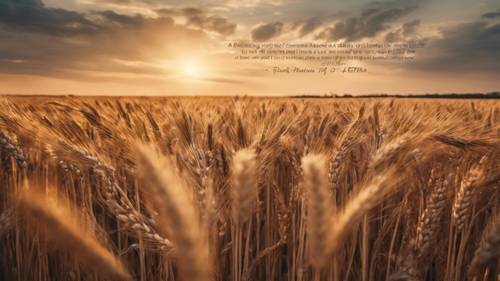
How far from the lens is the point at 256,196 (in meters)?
1.98

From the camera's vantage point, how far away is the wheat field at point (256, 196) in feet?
3.39

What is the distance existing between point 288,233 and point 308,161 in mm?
1144

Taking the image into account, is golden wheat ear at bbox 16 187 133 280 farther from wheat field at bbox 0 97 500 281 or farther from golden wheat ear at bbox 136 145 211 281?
golden wheat ear at bbox 136 145 211 281

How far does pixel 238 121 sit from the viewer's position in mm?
2129

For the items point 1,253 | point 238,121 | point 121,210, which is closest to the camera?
point 121,210

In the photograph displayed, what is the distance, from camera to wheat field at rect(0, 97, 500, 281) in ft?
3.39

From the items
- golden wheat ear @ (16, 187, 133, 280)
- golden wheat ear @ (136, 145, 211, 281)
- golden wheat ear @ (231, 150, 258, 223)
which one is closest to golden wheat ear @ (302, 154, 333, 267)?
golden wheat ear @ (231, 150, 258, 223)

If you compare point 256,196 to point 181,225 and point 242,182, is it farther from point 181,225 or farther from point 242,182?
point 181,225

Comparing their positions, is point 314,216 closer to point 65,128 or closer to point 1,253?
point 65,128

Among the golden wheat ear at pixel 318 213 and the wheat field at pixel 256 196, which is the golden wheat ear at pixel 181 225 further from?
the golden wheat ear at pixel 318 213

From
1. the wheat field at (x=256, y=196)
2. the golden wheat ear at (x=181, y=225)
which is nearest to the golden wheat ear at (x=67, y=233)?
the wheat field at (x=256, y=196)

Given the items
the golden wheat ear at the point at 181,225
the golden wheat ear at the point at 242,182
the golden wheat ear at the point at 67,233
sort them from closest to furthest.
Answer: the golden wheat ear at the point at 181,225 → the golden wheat ear at the point at 67,233 → the golden wheat ear at the point at 242,182

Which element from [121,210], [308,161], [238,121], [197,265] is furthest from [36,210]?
[238,121]

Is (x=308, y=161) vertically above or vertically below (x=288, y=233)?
above
